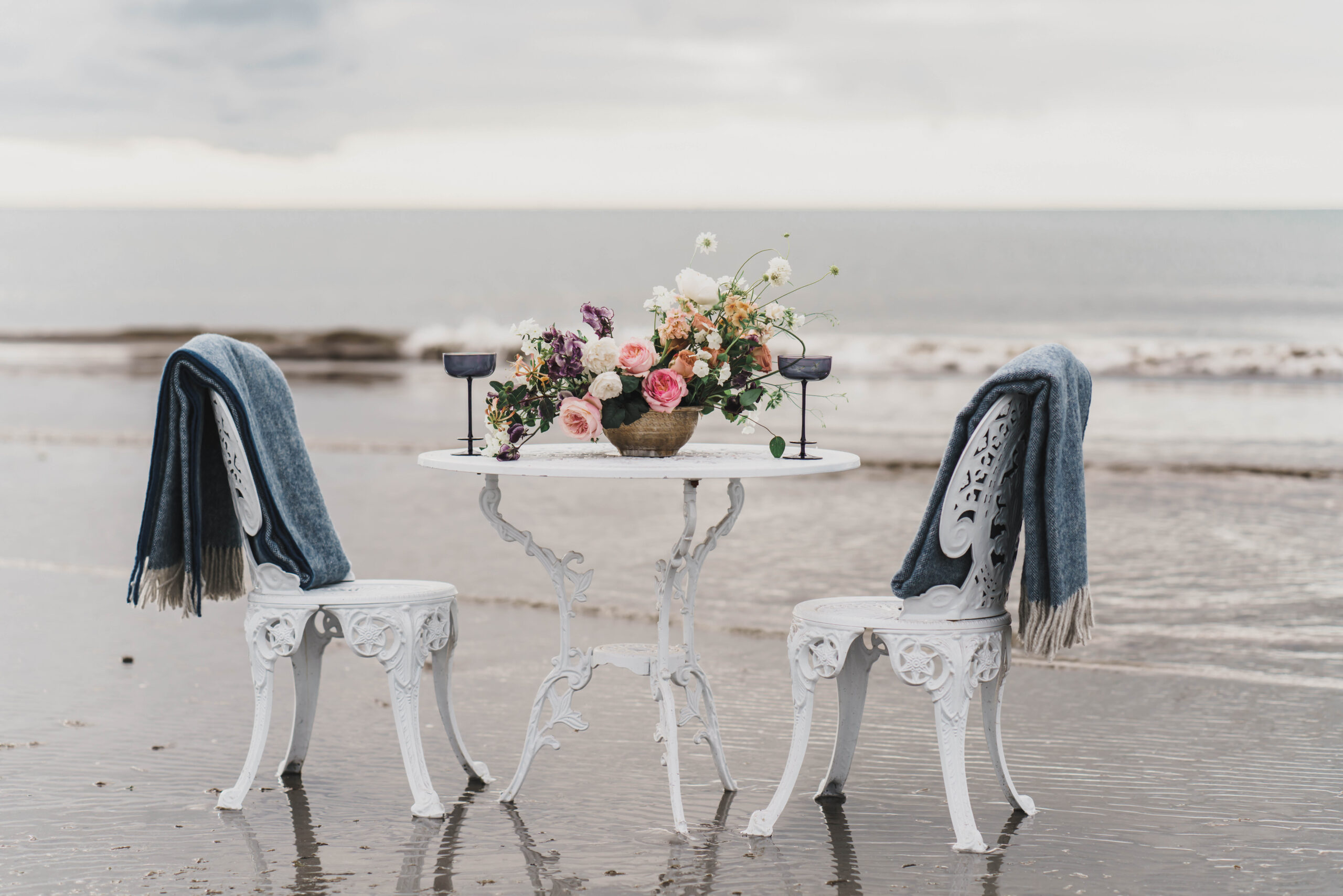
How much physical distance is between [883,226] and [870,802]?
1644 inches

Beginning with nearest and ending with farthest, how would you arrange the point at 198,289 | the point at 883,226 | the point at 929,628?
the point at 929,628
the point at 198,289
the point at 883,226

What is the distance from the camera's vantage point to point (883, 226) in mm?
43625

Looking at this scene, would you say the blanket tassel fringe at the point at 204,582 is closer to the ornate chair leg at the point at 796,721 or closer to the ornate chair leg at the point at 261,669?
the ornate chair leg at the point at 261,669

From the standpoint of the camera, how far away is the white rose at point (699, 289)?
3350 mm

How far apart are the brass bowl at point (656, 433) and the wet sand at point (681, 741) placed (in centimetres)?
96

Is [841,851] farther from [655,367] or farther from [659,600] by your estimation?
[655,367]

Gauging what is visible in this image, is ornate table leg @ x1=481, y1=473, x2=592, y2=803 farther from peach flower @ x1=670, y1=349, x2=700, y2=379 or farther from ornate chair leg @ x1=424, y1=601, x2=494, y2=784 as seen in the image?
peach flower @ x1=670, y1=349, x2=700, y2=379

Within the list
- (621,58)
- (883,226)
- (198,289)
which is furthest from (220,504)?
(883,226)

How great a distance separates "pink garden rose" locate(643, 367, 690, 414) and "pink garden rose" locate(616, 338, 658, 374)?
4 cm

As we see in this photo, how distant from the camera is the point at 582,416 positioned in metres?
3.25

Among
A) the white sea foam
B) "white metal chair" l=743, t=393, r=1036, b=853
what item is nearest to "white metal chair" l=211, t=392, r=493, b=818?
"white metal chair" l=743, t=393, r=1036, b=853

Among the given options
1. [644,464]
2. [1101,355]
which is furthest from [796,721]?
[1101,355]

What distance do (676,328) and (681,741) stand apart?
1449 millimetres

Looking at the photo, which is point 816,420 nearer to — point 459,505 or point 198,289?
point 459,505
